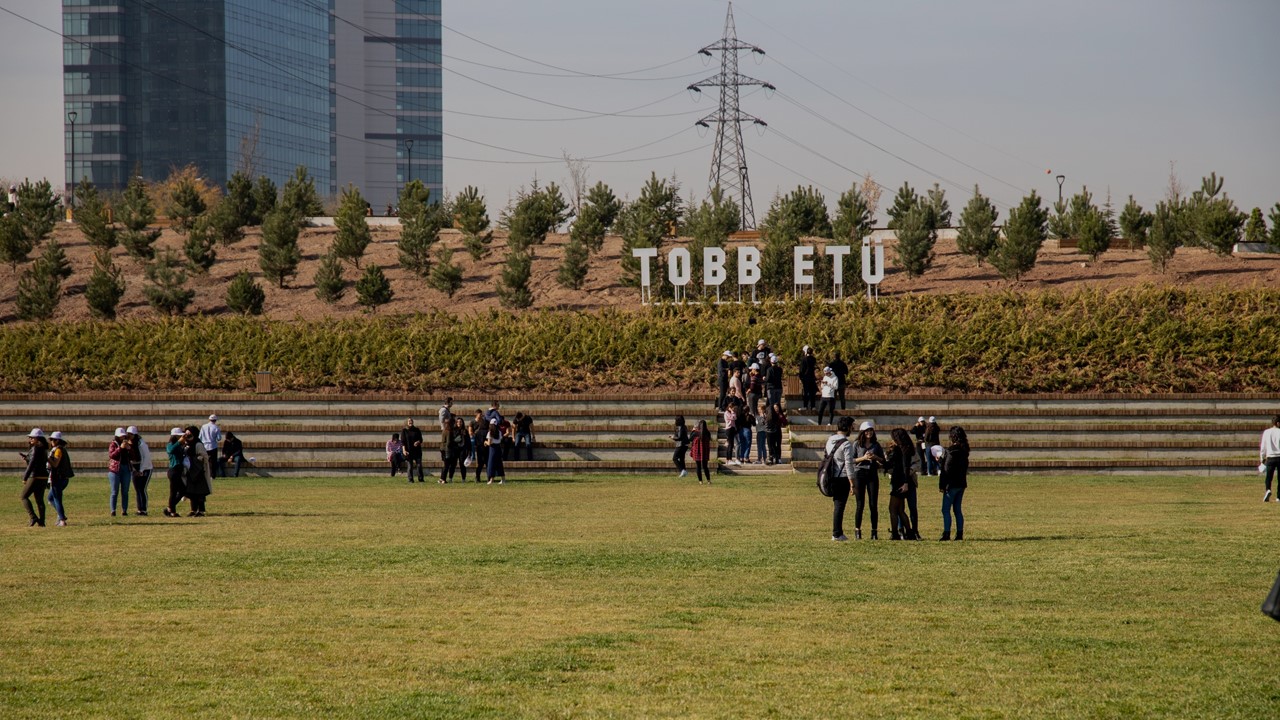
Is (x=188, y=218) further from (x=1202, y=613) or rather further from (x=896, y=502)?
(x=1202, y=613)

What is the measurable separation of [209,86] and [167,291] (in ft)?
370

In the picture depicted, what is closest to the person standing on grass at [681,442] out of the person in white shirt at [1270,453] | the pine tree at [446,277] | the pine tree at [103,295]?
the person in white shirt at [1270,453]

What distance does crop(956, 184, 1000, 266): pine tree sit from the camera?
5753 cm

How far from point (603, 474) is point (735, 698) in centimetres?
2326

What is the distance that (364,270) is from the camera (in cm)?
5991

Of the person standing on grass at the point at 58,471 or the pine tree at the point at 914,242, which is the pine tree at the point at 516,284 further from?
the person standing on grass at the point at 58,471

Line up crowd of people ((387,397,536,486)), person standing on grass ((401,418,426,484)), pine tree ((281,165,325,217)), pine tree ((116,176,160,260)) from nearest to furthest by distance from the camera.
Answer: crowd of people ((387,397,536,486)) → person standing on grass ((401,418,426,484)) → pine tree ((116,176,160,260)) → pine tree ((281,165,325,217))

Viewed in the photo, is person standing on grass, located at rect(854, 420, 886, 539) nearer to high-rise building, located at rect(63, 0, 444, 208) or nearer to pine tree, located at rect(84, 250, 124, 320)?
pine tree, located at rect(84, 250, 124, 320)

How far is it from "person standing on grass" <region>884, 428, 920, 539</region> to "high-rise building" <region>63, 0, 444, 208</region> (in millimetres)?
138144

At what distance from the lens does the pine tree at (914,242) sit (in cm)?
5603

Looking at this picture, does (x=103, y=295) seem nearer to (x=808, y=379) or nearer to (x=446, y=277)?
(x=446, y=277)

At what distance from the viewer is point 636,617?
12773mm

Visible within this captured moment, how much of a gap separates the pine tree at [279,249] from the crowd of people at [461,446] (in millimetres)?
25458

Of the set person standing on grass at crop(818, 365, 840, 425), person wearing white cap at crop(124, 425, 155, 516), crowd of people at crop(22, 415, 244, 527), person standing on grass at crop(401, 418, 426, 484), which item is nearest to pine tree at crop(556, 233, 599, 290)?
person standing on grass at crop(818, 365, 840, 425)
